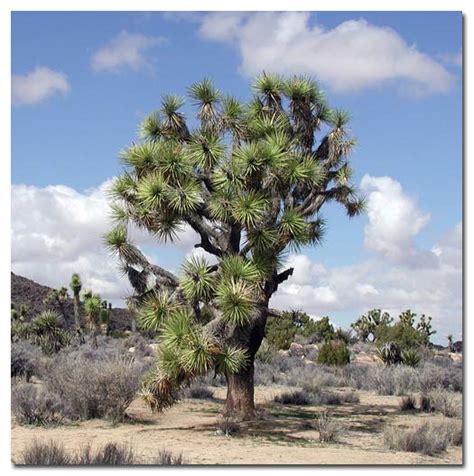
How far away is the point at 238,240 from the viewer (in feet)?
45.9

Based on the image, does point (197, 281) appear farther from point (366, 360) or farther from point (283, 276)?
point (366, 360)

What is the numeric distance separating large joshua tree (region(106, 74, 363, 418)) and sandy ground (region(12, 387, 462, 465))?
32.1 inches

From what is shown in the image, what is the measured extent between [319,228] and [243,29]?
230 inches

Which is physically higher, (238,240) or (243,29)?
(243,29)

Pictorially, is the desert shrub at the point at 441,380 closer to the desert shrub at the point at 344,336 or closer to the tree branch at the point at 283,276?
the tree branch at the point at 283,276

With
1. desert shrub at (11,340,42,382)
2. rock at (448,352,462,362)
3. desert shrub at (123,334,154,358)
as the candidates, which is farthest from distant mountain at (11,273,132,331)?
desert shrub at (11,340,42,382)

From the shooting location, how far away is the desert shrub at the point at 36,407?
46.4 ft

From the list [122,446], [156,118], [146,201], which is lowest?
[122,446]

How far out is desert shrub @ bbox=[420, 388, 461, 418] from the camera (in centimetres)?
1712

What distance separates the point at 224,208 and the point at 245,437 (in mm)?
3837

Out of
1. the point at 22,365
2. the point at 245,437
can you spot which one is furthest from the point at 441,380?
the point at 22,365

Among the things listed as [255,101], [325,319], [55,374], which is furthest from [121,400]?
[325,319]

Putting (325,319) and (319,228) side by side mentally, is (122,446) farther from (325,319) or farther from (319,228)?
(325,319)
